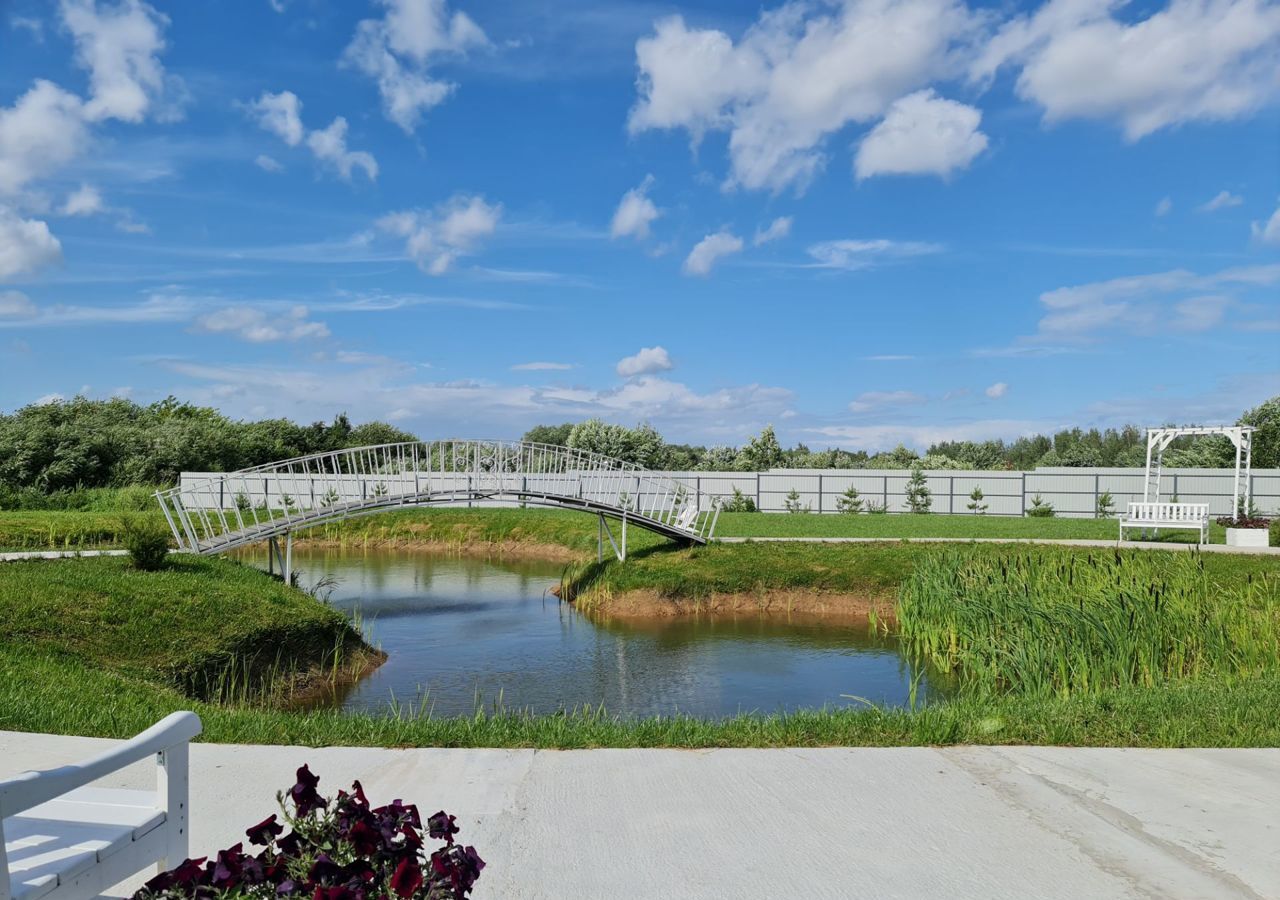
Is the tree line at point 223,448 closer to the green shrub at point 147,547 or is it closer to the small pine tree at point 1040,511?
the small pine tree at point 1040,511

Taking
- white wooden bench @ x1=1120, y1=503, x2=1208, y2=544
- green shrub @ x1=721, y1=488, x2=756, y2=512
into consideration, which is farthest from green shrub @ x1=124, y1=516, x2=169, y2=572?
green shrub @ x1=721, y1=488, x2=756, y2=512

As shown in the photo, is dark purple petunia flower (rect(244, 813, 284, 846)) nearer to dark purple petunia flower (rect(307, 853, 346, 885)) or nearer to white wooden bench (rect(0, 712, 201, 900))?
dark purple petunia flower (rect(307, 853, 346, 885))

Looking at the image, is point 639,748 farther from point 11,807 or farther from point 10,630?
point 10,630

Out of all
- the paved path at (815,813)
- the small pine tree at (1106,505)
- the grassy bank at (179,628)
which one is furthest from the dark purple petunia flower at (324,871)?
the small pine tree at (1106,505)

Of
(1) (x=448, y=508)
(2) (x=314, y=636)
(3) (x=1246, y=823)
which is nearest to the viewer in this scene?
(3) (x=1246, y=823)

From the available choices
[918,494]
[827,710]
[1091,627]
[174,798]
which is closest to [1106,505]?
[918,494]

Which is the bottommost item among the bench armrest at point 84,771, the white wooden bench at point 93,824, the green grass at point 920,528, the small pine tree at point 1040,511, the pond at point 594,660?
the pond at point 594,660

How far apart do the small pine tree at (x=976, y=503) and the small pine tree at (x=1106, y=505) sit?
3737 mm

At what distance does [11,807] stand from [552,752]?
10.8 feet

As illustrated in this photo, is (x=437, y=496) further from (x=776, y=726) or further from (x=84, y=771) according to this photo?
(x=84, y=771)

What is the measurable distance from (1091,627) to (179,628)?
919 centimetres

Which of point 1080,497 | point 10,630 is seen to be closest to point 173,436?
point 10,630

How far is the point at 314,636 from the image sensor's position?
460 inches

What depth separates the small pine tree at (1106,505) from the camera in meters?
32.3
